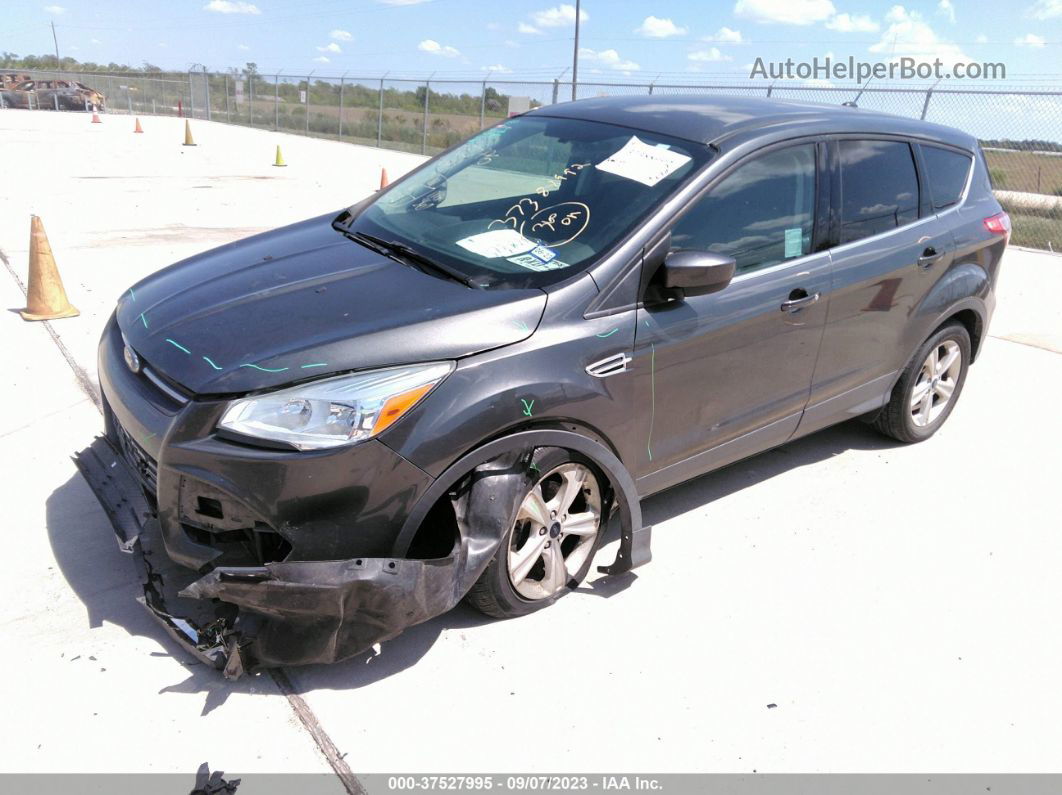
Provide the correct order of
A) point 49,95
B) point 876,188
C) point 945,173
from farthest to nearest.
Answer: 1. point 49,95
2. point 945,173
3. point 876,188

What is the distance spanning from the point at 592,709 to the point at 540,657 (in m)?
0.30

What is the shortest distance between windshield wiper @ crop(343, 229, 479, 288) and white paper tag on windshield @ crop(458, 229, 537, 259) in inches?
6.6

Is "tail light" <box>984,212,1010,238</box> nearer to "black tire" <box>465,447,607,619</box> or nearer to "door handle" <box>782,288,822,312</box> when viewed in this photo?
"door handle" <box>782,288,822,312</box>

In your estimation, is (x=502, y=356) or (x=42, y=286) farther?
(x=42, y=286)

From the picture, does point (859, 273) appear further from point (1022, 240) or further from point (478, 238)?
point (1022, 240)

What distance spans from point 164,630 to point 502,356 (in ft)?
5.07

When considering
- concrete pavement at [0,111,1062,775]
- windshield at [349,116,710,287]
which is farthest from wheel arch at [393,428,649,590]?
windshield at [349,116,710,287]

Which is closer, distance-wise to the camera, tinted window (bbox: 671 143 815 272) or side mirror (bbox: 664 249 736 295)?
side mirror (bbox: 664 249 736 295)

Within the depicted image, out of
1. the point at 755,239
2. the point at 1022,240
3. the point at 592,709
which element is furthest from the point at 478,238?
the point at 1022,240

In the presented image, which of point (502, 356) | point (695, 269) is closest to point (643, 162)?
point (695, 269)

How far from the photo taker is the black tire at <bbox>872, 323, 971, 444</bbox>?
4.68m

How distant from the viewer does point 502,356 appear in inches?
113

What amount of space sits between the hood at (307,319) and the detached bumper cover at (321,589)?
42cm

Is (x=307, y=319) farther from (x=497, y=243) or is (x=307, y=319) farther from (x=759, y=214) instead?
(x=759, y=214)
